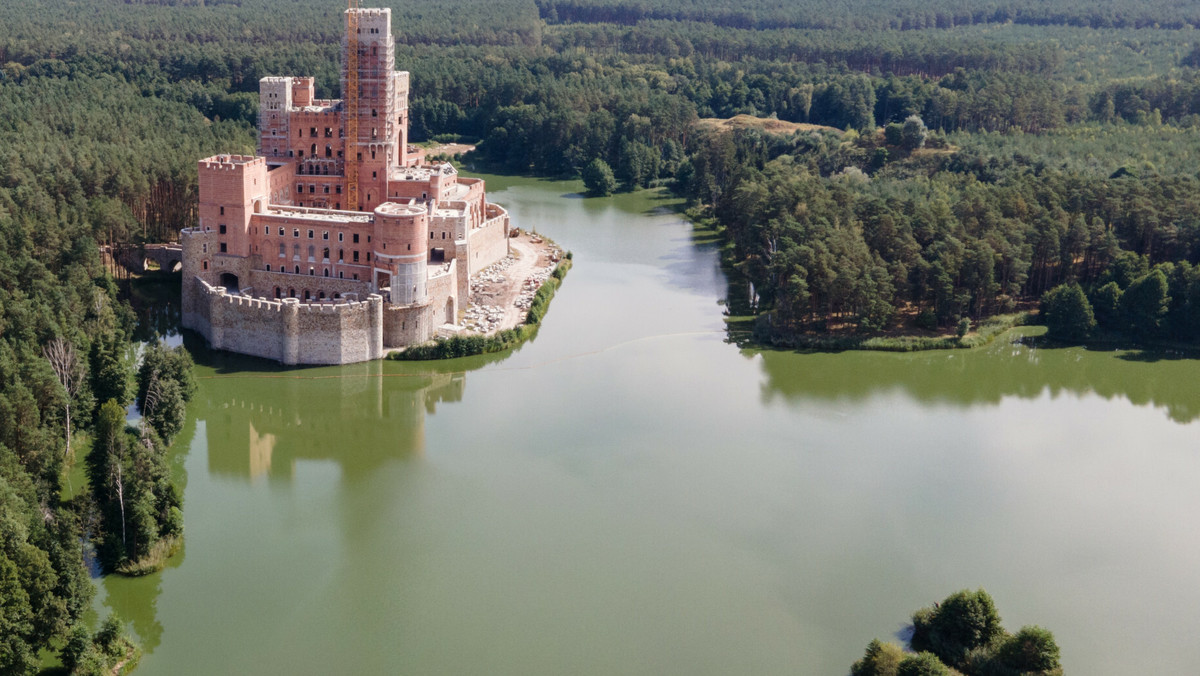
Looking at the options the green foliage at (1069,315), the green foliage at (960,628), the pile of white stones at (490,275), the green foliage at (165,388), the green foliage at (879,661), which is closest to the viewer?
the green foliage at (879,661)

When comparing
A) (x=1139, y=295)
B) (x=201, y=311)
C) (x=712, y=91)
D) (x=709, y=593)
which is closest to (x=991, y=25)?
(x=712, y=91)

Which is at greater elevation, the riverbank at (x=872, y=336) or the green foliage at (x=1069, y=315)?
the green foliage at (x=1069, y=315)

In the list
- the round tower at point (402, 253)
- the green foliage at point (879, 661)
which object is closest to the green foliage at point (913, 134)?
the round tower at point (402, 253)

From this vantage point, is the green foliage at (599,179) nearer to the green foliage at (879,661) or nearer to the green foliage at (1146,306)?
the green foliage at (1146,306)

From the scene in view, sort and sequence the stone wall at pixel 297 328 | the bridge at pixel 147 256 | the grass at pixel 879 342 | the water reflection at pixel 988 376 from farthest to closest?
the bridge at pixel 147 256 → the grass at pixel 879 342 → the water reflection at pixel 988 376 → the stone wall at pixel 297 328

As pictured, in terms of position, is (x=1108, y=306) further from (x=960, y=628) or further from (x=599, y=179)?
(x=599, y=179)

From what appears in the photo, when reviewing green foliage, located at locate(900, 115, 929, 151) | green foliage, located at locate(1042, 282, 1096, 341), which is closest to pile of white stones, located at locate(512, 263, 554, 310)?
green foliage, located at locate(1042, 282, 1096, 341)
